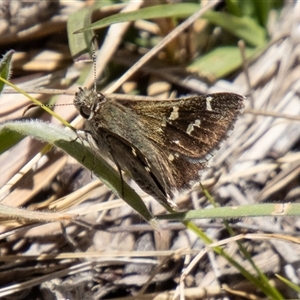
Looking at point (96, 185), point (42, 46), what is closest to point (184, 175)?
point (96, 185)

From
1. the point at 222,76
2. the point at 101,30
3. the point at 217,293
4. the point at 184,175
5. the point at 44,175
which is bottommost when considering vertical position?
the point at 217,293

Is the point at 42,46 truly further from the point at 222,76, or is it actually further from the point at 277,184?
the point at 277,184

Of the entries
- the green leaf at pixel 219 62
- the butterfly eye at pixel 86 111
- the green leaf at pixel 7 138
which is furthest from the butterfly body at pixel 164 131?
the green leaf at pixel 219 62

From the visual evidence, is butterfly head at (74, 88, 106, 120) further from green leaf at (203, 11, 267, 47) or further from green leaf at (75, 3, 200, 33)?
green leaf at (203, 11, 267, 47)

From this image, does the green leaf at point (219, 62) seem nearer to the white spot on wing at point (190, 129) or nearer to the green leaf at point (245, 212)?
the white spot on wing at point (190, 129)

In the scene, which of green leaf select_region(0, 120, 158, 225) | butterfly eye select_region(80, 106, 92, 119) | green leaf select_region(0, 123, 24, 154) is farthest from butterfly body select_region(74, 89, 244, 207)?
green leaf select_region(0, 123, 24, 154)

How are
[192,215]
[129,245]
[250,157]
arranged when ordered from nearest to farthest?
1. [192,215]
2. [129,245]
3. [250,157]
